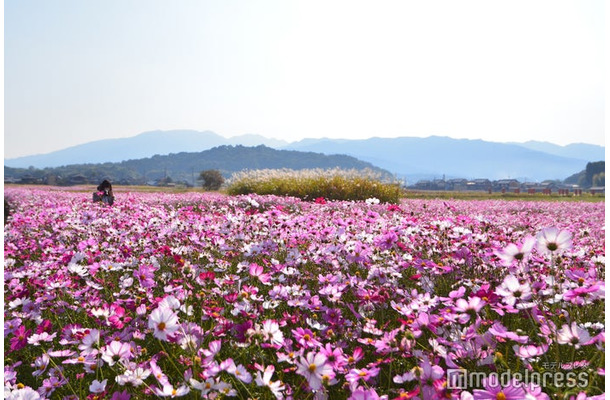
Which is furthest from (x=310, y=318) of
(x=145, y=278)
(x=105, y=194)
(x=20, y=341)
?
(x=105, y=194)

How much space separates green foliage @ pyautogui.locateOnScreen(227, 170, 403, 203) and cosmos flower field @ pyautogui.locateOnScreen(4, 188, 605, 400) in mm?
11143

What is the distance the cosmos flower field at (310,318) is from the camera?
193cm

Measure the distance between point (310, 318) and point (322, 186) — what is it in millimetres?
14010

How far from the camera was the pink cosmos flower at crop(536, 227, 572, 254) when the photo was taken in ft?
6.63

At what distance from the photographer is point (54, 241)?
19.5 ft

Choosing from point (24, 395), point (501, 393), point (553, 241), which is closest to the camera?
point (501, 393)

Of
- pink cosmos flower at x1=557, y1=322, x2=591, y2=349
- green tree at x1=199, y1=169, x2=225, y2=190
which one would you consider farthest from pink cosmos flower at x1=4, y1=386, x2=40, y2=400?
green tree at x1=199, y1=169, x2=225, y2=190

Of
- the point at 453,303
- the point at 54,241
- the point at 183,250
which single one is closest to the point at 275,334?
the point at 453,303

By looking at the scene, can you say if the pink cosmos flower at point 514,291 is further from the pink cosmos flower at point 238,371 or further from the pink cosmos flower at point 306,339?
the pink cosmos flower at point 238,371

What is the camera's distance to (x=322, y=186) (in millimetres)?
16750

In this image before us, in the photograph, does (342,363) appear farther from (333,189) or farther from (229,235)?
(333,189)

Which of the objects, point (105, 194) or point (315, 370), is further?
point (105, 194)

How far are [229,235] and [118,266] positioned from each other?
1.44 metres

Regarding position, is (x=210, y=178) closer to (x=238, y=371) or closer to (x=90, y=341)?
(x=90, y=341)
